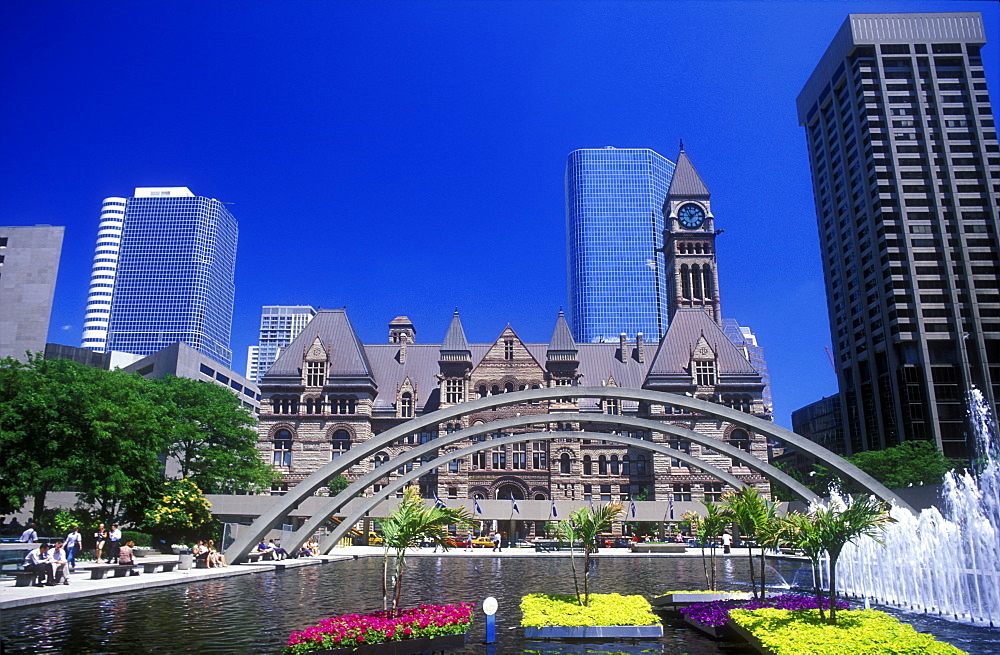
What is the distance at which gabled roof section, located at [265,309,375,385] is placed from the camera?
69.9 metres

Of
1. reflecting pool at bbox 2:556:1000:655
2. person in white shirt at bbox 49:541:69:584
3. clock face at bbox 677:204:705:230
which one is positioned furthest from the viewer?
clock face at bbox 677:204:705:230

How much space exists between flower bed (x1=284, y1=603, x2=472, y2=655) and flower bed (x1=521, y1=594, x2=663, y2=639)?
1.61 meters

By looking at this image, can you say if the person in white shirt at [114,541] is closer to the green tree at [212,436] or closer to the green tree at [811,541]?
the green tree at [212,436]

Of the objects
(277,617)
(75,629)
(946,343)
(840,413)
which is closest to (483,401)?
(277,617)

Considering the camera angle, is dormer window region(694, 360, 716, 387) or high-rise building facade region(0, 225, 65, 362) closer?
high-rise building facade region(0, 225, 65, 362)

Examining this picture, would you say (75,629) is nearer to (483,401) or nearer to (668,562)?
(483,401)

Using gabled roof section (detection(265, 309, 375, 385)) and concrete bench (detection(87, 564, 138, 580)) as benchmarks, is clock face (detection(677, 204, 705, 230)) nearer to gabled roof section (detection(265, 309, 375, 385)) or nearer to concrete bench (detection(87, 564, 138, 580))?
gabled roof section (detection(265, 309, 375, 385))

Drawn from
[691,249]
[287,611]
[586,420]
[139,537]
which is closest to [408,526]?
[287,611]

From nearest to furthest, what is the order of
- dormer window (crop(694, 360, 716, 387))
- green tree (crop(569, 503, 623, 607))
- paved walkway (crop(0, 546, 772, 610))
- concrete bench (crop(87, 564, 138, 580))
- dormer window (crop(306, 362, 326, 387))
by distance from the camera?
green tree (crop(569, 503, 623, 607))
paved walkway (crop(0, 546, 772, 610))
concrete bench (crop(87, 564, 138, 580))
dormer window (crop(694, 360, 716, 387))
dormer window (crop(306, 362, 326, 387))

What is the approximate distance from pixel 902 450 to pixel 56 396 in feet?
193

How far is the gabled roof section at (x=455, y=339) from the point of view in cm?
6931

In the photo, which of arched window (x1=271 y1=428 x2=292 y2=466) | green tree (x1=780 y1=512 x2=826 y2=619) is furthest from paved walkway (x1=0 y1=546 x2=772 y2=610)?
arched window (x1=271 y1=428 x2=292 y2=466)

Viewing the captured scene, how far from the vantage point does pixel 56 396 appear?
3130cm

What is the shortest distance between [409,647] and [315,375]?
58684 millimetres
